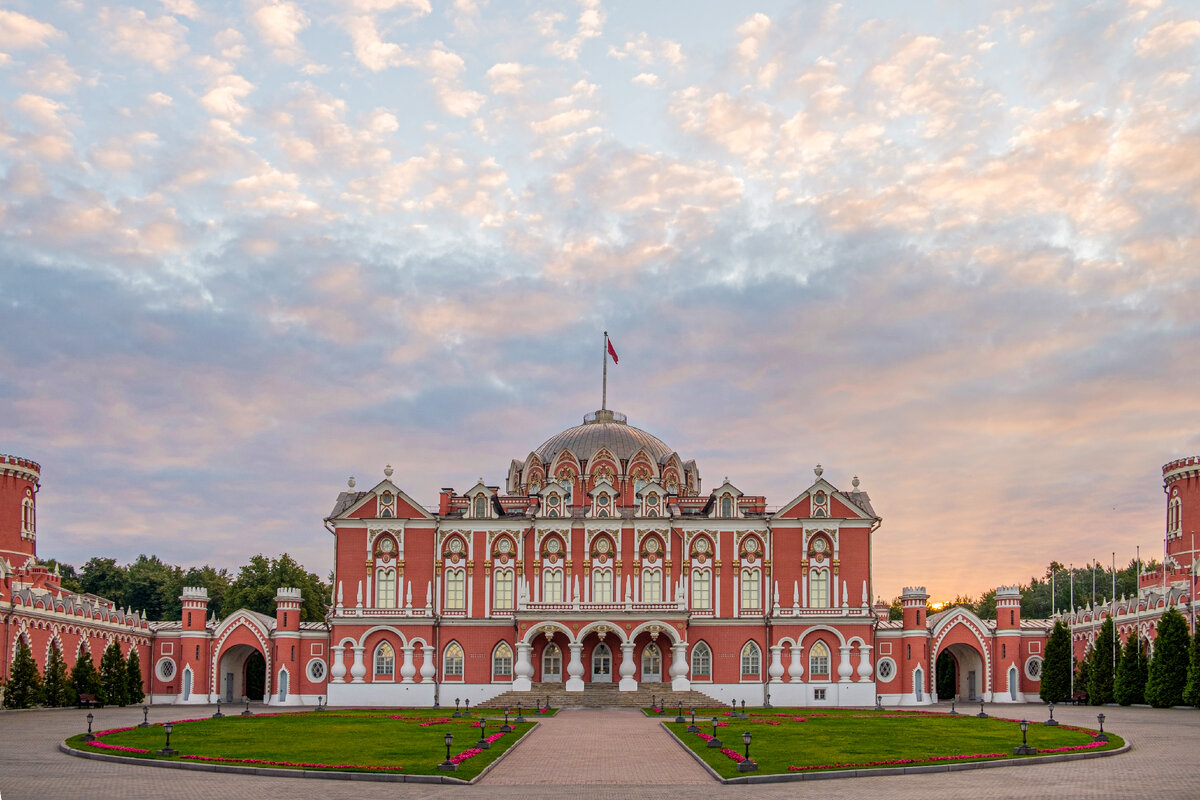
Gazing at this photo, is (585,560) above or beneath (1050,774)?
above

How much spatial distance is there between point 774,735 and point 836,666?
2585cm

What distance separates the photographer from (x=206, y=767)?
26328mm

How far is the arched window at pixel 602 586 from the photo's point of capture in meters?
61.9

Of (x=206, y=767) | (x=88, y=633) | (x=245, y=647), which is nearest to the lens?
(x=206, y=767)

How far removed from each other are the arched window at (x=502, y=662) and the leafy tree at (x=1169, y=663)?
2841 cm

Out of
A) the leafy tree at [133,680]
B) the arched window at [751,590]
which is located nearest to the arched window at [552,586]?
the arched window at [751,590]

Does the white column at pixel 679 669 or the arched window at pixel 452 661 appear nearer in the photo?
the white column at pixel 679 669

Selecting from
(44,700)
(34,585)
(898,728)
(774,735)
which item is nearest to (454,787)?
(774,735)

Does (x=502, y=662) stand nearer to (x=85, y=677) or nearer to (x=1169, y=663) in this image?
(x=85, y=677)

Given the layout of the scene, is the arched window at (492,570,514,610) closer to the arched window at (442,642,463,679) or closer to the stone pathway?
the arched window at (442,642,463,679)

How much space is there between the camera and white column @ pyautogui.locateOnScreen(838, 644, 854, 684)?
60406mm

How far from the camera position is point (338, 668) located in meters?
60.7

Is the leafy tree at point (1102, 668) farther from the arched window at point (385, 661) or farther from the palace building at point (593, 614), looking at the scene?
the arched window at point (385, 661)

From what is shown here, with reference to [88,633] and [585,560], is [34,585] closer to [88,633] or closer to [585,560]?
[88,633]
